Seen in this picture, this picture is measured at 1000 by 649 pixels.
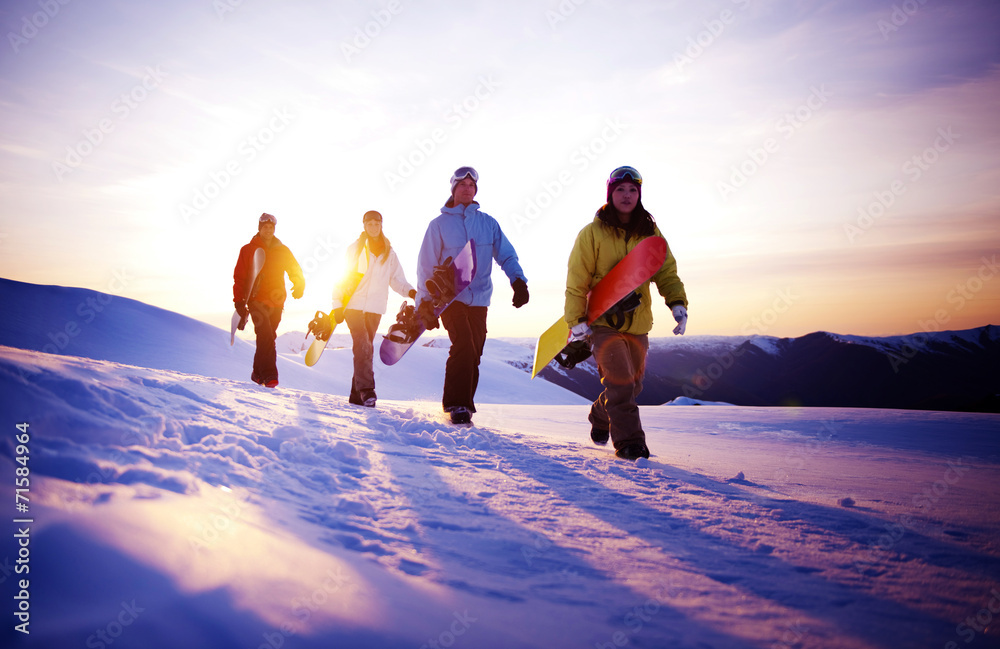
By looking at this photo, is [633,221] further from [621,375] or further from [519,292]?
[519,292]

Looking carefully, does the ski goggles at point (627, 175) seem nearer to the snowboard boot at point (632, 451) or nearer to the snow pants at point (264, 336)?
the snowboard boot at point (632, 451)

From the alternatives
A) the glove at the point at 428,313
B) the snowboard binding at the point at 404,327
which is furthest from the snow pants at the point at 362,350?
the glove at the point at 428,313

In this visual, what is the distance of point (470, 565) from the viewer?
4.85ft

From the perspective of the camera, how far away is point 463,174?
473 cm

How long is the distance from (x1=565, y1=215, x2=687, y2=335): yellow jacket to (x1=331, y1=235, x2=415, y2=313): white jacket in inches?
113

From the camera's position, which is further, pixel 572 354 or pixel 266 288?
pixel 266 288

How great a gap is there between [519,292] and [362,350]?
2.16 m

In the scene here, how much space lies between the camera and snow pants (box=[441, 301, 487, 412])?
4562mm

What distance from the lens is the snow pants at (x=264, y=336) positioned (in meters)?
6.80

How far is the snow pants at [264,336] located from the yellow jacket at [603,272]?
4.98m

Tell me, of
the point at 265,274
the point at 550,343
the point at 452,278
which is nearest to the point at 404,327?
the point at 452,278

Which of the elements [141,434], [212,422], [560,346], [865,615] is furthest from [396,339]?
[865,615]

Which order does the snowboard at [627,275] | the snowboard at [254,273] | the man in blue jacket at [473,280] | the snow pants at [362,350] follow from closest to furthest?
the snowboard at [627,275] < the man in blue jacket at [473,280] < the snow pants at [362,350] < the snowboard at [254,273]

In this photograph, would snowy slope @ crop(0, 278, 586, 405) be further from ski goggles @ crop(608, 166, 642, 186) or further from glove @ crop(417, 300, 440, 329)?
ski goggles @ crop(608, 166, 642, 186)
